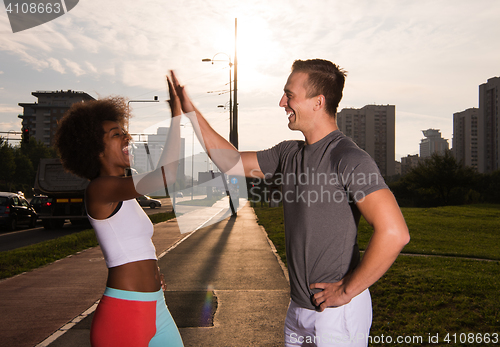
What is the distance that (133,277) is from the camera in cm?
204

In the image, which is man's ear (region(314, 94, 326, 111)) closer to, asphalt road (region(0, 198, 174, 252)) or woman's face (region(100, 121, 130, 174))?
woman's face (region(100, 121, 130, 174))

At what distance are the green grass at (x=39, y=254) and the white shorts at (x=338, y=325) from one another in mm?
8354

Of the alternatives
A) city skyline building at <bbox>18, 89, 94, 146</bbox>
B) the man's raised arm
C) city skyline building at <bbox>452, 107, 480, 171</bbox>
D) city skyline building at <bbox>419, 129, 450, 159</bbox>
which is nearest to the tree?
the man's raised arm

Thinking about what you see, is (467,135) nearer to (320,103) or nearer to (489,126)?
(489,126)

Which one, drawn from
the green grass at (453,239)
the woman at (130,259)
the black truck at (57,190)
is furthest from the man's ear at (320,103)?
the black truck at (57,190)

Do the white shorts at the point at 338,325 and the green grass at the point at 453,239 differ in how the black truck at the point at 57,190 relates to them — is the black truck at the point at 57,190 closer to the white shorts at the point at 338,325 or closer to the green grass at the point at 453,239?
the green grass at the point at 453,239

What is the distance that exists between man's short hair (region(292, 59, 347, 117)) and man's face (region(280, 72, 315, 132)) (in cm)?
3

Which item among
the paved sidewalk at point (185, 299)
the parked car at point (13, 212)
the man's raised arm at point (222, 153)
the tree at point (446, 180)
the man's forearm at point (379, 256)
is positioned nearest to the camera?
the man's forearm at point (379, 256)

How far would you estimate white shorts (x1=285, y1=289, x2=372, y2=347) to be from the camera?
1736 millimetres

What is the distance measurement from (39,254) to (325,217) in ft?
36.3

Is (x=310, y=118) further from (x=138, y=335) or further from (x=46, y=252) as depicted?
(x=46, y=252)

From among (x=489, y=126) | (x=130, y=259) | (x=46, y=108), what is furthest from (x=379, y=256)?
(x=46, y=108)

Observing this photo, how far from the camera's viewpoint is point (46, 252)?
436 inches

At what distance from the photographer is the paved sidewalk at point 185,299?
4816mm
